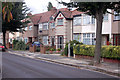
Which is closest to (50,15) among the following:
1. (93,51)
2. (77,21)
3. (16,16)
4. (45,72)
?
(16,16)

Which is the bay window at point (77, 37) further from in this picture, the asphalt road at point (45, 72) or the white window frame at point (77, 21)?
the asphalt road at point (45, 72)

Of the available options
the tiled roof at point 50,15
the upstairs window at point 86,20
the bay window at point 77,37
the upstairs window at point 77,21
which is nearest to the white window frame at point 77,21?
the upstairs window at point 77,21

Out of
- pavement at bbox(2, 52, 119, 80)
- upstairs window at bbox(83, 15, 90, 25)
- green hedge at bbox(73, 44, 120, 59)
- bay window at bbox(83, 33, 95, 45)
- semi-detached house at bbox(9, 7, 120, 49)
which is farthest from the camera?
upstairs window at bbox(83, 15, 90, 25)

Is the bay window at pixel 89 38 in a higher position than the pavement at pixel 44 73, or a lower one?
higher

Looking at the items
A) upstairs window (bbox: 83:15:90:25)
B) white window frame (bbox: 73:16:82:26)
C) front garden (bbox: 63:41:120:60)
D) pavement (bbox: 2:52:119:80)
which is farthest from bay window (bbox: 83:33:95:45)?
pavement (bbox: 2:52:119:80)

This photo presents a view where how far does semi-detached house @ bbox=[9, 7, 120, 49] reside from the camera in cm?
2309

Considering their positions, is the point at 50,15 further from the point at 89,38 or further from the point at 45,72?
the point at 45,72

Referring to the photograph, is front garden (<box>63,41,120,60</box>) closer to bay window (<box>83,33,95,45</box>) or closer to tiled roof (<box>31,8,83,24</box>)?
bay window (<box>83,33,95,45</box>)

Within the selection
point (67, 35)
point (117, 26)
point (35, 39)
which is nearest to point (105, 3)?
point (117, 26)

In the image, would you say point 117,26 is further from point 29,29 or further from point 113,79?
point 29,29

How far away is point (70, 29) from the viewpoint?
30453 mm

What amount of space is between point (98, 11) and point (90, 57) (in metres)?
Answer: 5.79

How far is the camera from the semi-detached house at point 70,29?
23.1 meters

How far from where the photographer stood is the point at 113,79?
9773 mm
